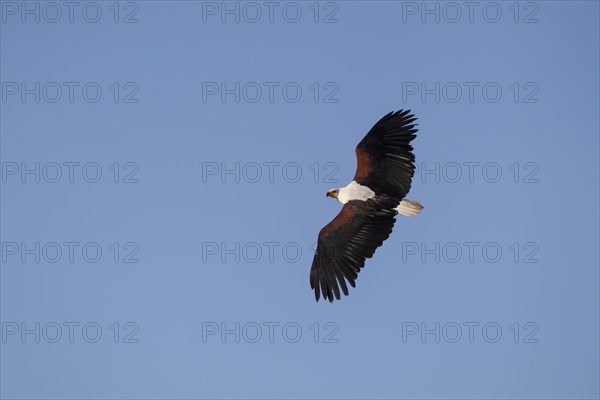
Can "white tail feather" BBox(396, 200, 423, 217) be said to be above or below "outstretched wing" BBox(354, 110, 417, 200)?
below

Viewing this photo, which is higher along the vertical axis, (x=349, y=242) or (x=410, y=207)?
(x=410, y=207)

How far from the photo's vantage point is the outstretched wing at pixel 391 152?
41250 mm

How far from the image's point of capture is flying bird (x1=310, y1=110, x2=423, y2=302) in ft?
136

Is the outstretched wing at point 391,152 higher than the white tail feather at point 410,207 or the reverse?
higher

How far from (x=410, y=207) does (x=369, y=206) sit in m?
1.22

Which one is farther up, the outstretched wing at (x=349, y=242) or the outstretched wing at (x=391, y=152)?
the outstretched wing at (x=391, y=152)

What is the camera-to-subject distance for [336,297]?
136 feet

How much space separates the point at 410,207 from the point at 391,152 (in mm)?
1735

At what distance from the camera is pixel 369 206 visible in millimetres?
41656

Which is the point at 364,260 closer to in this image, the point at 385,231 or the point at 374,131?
the point at 385,231

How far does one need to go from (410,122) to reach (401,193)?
84.6 inches

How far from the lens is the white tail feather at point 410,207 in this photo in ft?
136

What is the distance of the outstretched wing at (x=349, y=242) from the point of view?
4169cm

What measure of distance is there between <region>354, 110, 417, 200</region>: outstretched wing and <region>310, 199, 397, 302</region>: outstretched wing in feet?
2.00
